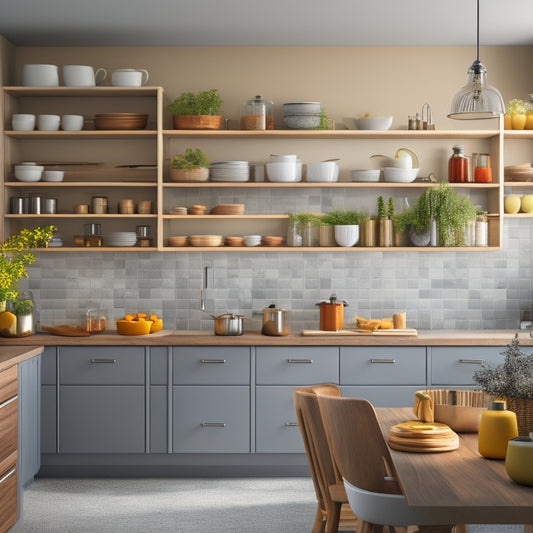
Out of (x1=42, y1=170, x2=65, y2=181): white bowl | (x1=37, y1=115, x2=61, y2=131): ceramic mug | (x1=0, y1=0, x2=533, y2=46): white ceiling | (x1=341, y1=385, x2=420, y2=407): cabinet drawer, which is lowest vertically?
(x1=341, y1=385, x2=420, y2=407): cabinet drawer

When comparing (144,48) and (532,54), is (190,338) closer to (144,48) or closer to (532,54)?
(144,48)

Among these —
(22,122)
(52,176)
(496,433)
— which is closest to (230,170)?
(52,176)

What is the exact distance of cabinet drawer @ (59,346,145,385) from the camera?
5.36 meters

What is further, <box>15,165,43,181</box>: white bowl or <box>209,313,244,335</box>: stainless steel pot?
<box>15,165,43,181</box>: white bowl

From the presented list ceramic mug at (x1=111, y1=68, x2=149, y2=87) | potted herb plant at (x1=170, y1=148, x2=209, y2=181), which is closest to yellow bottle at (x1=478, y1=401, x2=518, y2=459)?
potted herb plant at (x1=170, y1=148, x2=209, y2=181)

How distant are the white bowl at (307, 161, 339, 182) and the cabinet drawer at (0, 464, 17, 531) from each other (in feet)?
9.09

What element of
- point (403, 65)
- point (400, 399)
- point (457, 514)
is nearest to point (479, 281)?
point (400, 399)

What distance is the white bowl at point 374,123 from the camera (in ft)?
18.7

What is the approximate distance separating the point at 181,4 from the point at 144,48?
1056 millimetres

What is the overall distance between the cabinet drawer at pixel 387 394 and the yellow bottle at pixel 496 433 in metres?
2.55

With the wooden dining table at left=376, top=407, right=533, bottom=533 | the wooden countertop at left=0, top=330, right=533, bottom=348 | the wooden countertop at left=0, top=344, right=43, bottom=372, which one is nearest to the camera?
the wooden dining table at left=376, top=407, right=533, bottom=533

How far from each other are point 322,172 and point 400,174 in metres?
0.55

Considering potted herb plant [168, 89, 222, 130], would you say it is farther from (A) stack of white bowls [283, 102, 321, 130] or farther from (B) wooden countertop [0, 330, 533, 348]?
(B) wooden countertop [0, 330, 533, 348]

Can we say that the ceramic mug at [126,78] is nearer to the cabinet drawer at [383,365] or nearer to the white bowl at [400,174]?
the white bowl at [400,174]
